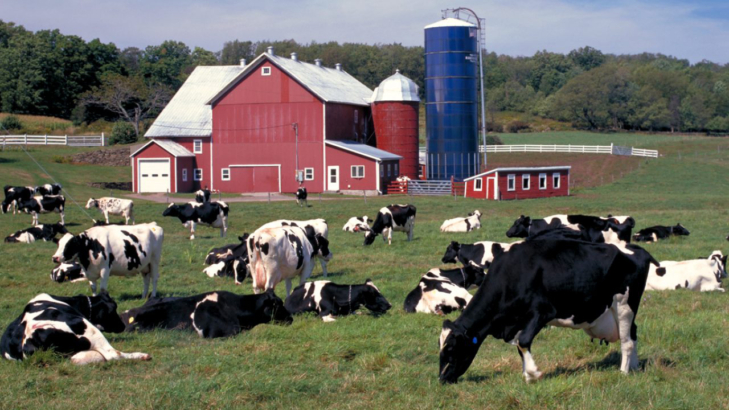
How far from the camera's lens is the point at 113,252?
562 inches

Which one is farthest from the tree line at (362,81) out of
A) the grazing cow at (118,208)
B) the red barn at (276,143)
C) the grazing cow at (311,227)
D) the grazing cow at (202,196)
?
the grazing cow at (311,227)

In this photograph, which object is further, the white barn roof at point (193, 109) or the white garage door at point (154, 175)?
the white barn roof at point (193, 109)

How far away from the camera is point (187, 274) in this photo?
57.8ft

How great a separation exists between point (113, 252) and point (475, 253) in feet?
25.8

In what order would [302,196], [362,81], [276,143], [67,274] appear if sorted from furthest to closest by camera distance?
[362,81] → [276,143] → [302,196] → [67,274]

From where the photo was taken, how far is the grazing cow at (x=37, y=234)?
2436 cm

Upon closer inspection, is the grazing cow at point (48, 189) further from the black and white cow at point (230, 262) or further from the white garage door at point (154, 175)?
the black and white cow at point (230, 262)

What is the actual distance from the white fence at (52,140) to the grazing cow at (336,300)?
5599cm

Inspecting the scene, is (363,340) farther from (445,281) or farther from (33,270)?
(33,270)

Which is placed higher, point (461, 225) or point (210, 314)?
point (461, 225)

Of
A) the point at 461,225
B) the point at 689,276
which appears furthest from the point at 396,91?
the point at 689,276

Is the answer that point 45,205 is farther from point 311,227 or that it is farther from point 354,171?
point 354,171

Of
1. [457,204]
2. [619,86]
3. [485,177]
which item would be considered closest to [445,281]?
[457,204]

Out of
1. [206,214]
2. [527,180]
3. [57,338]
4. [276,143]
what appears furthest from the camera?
[276,143]
